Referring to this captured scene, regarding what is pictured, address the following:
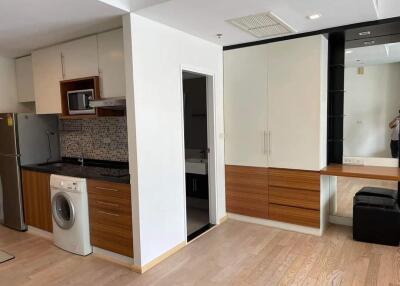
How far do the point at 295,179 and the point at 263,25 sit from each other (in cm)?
182

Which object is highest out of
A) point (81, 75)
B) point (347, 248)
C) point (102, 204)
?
point (81, 75)

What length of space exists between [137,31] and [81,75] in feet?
3.44

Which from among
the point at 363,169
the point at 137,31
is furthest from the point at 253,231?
the point at 137,31

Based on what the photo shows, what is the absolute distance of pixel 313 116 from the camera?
3.32 metres

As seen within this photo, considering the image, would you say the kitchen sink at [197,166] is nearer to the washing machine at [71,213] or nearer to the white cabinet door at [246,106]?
the white cabinet door at [246,106]

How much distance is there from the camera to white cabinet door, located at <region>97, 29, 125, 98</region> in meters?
2.92

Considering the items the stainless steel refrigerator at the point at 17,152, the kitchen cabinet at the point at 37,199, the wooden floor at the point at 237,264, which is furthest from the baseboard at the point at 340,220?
the stainless steel refrigerator at the point at 17,152

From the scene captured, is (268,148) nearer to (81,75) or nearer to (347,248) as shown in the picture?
(347,248)

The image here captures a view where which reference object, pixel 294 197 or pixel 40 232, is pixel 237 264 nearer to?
pixel 294 197

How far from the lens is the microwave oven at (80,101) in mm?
3189

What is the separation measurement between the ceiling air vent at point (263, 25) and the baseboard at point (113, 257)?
2.57m

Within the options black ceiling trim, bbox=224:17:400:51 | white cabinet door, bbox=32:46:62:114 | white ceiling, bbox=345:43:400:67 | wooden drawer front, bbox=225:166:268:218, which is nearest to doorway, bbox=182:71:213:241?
wooden drawer front, bbox=225:166:268:218

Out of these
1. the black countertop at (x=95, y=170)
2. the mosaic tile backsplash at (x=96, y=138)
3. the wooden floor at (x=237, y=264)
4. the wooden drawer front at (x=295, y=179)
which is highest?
the mosaic tile backsplash at (x=96, y=138)

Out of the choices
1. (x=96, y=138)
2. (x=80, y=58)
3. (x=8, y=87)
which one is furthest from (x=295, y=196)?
(x=8, y=87)
